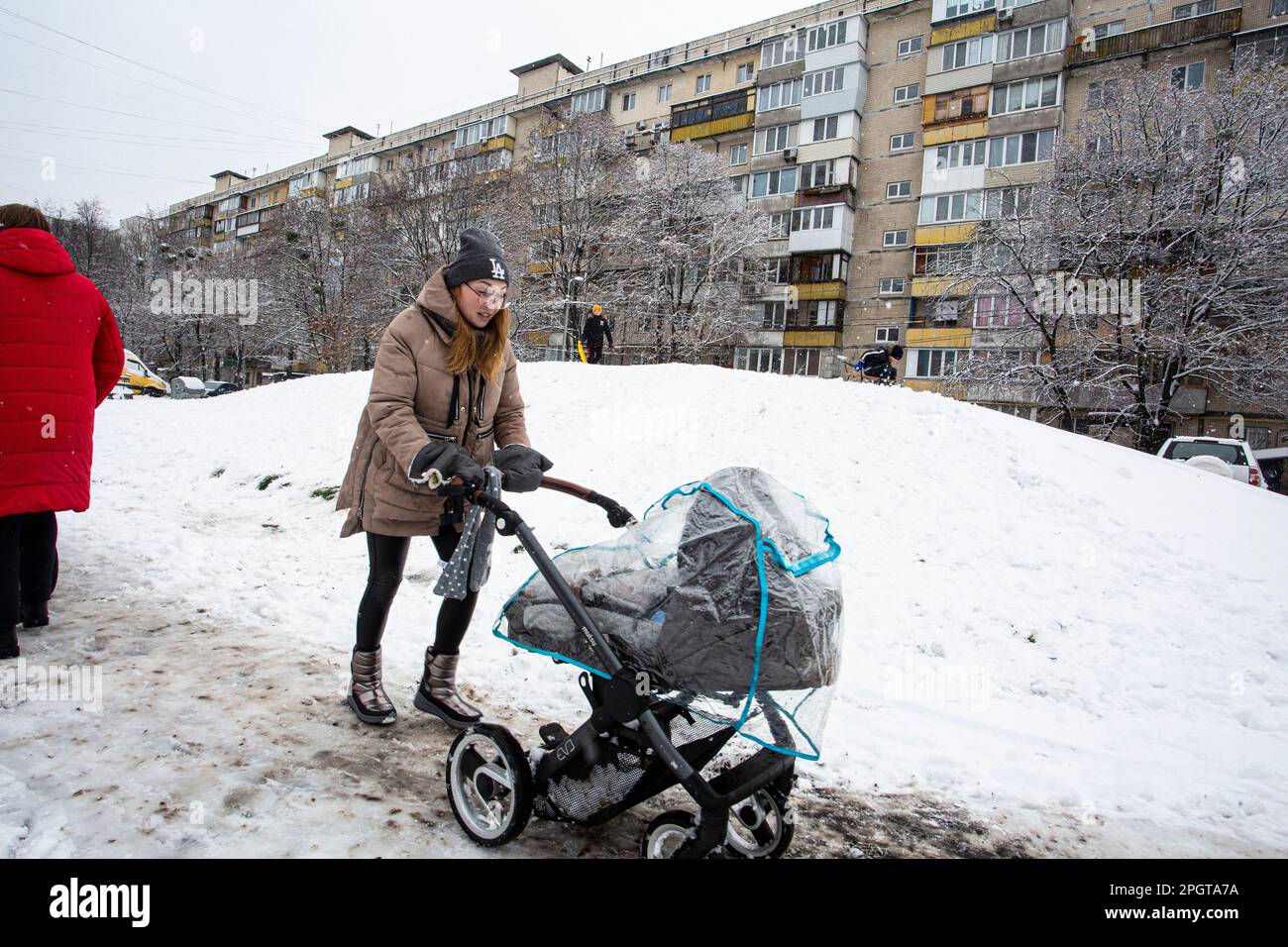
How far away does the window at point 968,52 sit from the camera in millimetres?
32094

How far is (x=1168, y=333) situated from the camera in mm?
20500

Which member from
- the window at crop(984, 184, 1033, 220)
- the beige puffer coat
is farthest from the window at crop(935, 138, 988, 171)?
the beige puffer coat

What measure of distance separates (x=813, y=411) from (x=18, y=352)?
8857mm

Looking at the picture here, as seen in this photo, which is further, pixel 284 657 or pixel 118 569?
pixel 118 569

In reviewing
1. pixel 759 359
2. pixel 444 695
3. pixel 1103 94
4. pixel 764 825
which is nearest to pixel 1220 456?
pixel 1103 94

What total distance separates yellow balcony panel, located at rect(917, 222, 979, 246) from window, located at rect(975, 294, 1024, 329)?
5196mm

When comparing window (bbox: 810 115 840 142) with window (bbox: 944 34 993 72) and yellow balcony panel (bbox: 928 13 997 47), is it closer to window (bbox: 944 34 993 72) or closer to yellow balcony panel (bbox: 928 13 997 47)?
yellow balcony panel (bbox: 928 13 997 47)

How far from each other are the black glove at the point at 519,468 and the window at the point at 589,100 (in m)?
49.3

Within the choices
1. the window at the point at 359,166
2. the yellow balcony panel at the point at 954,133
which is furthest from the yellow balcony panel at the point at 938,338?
the window at the point at 359,166

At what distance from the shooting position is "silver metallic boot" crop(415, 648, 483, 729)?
3.33 meters

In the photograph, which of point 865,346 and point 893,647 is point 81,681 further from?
point 865,346

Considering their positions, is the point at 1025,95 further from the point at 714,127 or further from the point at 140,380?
the point at 140,380

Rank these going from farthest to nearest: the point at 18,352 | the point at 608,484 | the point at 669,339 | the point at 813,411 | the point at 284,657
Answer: the point at 669,339 → the point at 813,411 → the point at 608,484 → the point at 284,657 → the point at 18,352
